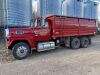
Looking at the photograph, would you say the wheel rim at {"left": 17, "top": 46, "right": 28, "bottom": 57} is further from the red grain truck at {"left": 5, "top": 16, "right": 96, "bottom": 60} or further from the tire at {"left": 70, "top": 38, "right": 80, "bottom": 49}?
the tire at {"left": 70, "top": 38, "right": 80, "bottom": 49}

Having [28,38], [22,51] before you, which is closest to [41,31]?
[28,38]

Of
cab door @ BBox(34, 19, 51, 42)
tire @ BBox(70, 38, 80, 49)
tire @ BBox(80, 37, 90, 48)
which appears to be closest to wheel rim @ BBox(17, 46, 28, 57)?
cab door @ BBox(34, 19, 51, 42)

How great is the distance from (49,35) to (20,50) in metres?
2.27

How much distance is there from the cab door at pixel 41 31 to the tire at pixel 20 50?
100 cm

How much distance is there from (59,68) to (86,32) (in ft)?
21.6

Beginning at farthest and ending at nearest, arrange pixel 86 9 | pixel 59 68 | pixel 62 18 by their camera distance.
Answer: pixel 86 9 < pixel 62 18 < pixel 59 68

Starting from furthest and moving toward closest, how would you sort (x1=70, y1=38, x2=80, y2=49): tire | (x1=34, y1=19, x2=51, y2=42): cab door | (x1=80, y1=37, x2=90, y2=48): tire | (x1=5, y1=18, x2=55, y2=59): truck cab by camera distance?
(x1=80, y1=37, x2=90, y2=48): tire < (x1=70, y1=38, x2=80, y2=49): tire < (x1=34, y1=19, x2=51, y2=42): cab door < (x1=5, y1=18, x2=55, y2=59): truck cab

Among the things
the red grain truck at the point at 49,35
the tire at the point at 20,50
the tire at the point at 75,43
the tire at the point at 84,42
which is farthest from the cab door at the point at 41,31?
the tire at the point at 84,42

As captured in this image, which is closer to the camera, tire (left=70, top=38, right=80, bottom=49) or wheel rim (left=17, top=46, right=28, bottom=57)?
wheel rim (left=17, top=46, right=28, bottom=57)

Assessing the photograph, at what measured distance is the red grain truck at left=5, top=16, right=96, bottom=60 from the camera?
966 centimetres

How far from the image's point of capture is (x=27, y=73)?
702 cm

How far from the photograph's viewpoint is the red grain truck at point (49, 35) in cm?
966

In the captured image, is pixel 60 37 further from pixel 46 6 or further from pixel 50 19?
pixel 46 6

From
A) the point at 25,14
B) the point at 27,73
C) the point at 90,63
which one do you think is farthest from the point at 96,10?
the point at 27,73
